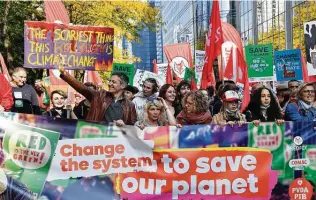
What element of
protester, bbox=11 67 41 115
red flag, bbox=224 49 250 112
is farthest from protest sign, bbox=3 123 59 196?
red flag, bbox=224 49 250 112

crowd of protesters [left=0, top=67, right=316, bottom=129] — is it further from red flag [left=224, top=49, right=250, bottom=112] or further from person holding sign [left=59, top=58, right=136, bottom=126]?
red flag [left=224, top=49, right=250, bottom=112]

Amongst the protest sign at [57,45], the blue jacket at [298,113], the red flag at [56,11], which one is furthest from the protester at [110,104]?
the red flag at [56,11]

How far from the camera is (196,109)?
6863 mm

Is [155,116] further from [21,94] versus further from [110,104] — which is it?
[21,94]

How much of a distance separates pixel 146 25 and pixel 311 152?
20.0 m

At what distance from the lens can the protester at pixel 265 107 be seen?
25.1 feet

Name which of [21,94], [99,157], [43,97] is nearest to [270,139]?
[99,157]

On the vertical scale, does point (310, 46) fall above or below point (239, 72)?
above

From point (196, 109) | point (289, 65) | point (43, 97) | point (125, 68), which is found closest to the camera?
point (196, 109)

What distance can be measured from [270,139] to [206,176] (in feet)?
2.46

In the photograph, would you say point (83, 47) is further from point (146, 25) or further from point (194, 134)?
point (146, 25)

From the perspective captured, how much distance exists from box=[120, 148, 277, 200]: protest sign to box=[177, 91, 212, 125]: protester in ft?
1.48

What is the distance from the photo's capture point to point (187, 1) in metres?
90.2

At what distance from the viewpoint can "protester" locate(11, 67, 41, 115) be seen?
8.62m
